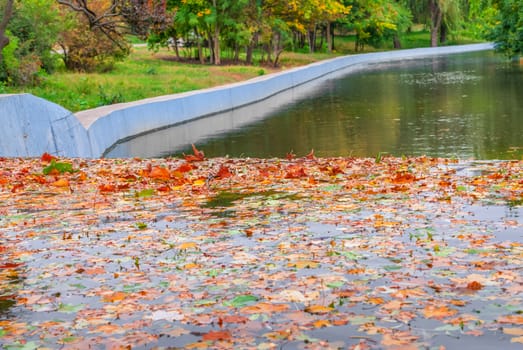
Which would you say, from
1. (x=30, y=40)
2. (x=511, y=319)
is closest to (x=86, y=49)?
(x=30, y=40)

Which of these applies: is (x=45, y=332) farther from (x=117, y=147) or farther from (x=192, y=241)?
(x=117, y=147)

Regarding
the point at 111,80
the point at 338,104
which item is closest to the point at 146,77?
the point at 111,80

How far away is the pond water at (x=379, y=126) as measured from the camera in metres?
21.0

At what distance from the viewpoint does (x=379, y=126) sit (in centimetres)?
2645

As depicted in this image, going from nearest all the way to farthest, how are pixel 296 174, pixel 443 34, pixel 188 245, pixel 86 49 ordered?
pixel 188 245 → pixel 296 174 → pixel 86 49 → pixel 443 34

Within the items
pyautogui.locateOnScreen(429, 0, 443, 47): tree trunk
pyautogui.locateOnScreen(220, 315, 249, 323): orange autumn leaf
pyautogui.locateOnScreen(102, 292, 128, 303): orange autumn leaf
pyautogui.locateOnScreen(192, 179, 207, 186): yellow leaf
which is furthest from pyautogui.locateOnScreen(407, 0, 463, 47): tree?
pyautogui.locateOnScreen(220, 315, 249, 323): orange autumn leaf

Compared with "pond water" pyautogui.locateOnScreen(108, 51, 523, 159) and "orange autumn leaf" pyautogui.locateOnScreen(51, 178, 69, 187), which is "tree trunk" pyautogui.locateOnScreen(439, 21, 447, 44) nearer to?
"pond water" pyautogui.locateOnScreen(108, 51, 523, 159)

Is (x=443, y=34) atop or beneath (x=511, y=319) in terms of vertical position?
beneath

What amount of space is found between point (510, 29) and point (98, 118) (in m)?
36.8

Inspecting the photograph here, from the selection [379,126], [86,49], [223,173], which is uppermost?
[86,49]

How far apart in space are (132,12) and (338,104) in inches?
503

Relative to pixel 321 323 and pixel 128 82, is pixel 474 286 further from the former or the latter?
pixel 128 82

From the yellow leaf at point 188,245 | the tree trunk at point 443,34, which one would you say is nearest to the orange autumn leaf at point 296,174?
the yellow leaf at point 188,245

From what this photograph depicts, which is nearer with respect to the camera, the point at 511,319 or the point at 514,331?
the point at 514,331
